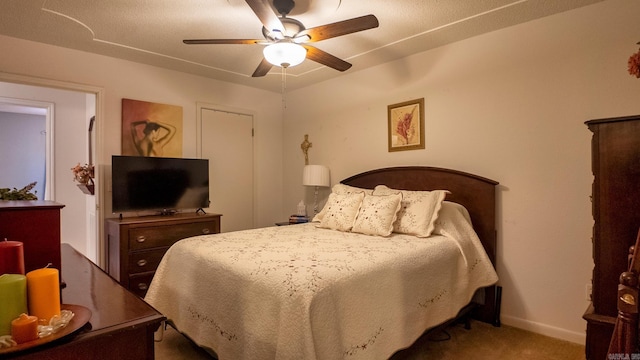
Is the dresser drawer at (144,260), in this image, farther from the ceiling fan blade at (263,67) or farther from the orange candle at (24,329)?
the orange candle at (24,329)

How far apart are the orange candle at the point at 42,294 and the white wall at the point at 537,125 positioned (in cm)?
288

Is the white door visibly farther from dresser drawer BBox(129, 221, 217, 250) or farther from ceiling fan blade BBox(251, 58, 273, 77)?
ceiling fan blade BBox(251, 58, 273, 77)

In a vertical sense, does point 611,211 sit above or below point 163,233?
above

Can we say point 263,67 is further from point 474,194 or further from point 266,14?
point 474,194

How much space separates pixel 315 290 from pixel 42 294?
3.02 feet

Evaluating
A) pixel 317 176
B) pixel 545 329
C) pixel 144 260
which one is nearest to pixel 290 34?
pixel 317 176

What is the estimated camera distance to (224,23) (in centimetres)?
262

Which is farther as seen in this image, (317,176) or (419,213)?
(317,176)

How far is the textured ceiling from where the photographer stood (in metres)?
2.36

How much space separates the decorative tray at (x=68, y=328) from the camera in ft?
2.41

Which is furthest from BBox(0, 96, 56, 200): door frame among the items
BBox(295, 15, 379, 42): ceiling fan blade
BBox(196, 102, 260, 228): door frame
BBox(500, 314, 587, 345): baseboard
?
BBox(500, 314, 587, 345): baseboard

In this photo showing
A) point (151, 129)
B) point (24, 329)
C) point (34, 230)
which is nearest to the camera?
point (24, 329)

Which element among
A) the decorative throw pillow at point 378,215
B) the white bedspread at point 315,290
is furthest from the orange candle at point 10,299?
the decorative throw pillow at point 378,215

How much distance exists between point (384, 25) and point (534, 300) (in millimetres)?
2475
